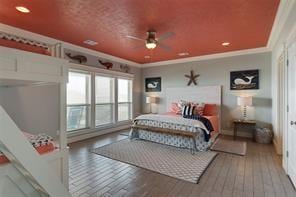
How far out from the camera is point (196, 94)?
609 centimetres

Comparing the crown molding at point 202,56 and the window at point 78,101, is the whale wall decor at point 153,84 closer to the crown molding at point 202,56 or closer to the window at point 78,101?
the crown molding at point 202,56

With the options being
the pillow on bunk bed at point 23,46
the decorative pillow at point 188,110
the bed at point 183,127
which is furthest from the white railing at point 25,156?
the decorative pillow at point 188,110

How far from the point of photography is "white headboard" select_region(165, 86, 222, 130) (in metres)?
5.73

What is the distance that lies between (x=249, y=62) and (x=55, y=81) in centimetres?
550

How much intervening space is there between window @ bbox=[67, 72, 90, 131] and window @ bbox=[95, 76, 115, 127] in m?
0.42

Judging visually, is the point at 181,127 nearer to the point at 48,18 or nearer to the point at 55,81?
the point at 55,81

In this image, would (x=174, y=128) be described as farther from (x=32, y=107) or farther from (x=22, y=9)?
(x=22, y=9)

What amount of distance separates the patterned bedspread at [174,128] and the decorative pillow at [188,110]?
0.93 metres

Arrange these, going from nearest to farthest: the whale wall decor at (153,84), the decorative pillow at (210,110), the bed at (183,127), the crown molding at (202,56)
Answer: the crown molding at (202,56) → the bed at (183,127) → the decorative pillow at (210,110) → the whale wall decor at (153,84)

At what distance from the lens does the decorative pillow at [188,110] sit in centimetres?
514

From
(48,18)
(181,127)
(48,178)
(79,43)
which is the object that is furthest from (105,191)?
(79,43)

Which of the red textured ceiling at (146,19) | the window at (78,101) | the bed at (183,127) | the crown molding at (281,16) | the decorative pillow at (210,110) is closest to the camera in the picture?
the crown molding at (281,16)

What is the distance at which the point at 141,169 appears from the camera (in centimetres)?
299

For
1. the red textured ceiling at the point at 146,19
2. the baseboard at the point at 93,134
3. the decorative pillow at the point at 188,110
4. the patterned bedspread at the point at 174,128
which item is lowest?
the baseboard at the point at 93,134
